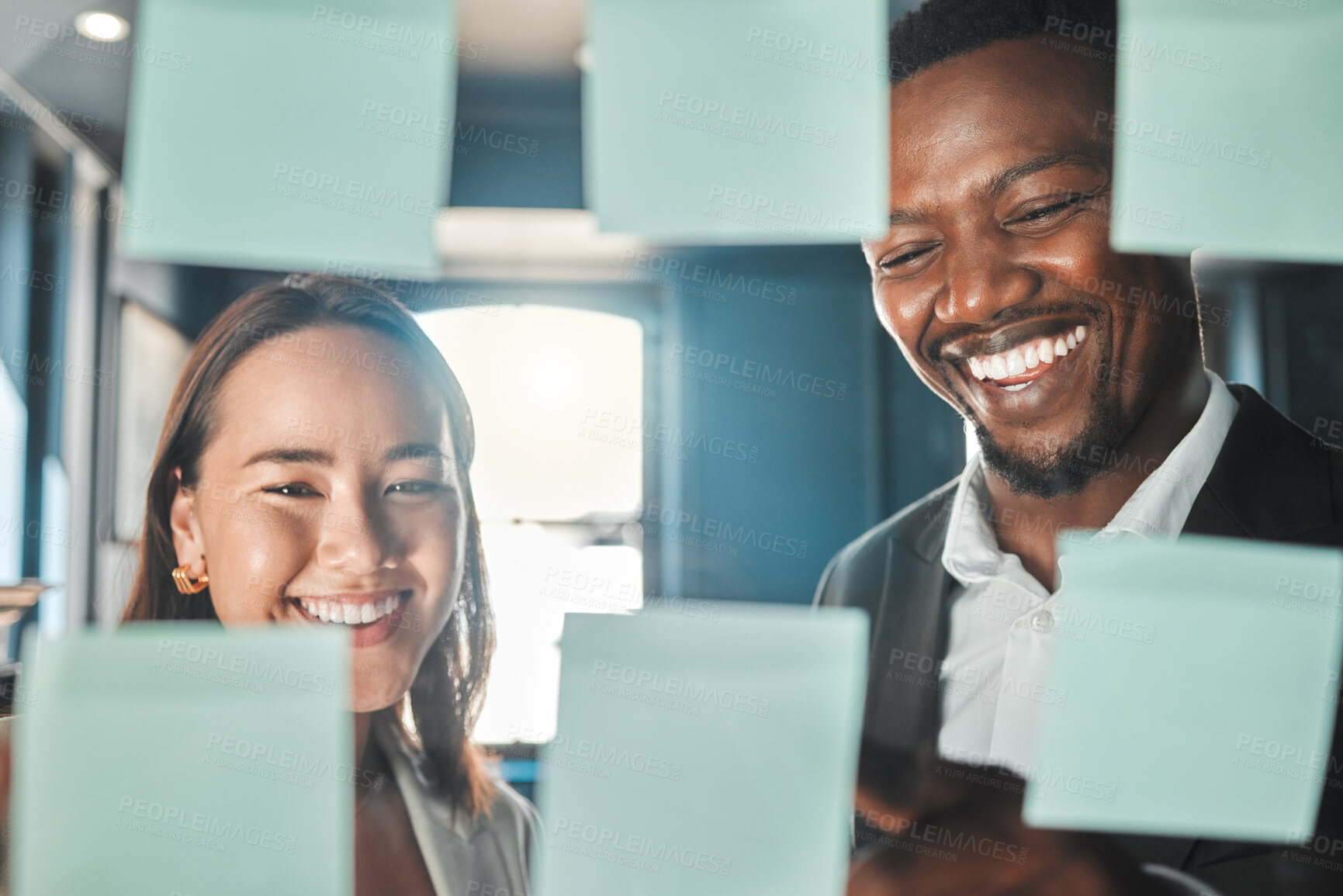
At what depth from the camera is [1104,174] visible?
558mm

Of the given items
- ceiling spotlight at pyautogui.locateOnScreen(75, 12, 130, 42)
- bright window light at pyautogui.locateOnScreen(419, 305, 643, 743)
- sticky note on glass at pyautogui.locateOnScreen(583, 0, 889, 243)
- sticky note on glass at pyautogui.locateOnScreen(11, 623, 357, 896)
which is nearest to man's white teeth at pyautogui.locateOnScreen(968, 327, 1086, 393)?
sticky note on glass at pyautogui.locateOnScreen(583, 0, 889, 243)

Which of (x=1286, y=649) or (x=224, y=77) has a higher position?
(x=224, y=77)

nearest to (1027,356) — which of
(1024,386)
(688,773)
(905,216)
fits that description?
(1024,386)

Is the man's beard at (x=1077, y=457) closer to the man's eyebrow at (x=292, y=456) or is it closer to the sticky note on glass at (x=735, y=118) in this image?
the sticky note on glass at (x=735, y=118)

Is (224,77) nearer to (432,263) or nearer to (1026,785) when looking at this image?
(432,263)

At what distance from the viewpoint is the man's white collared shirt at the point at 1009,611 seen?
556 mm

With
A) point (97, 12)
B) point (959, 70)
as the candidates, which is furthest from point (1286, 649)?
point (97, 12)

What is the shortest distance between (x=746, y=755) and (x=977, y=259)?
343mm

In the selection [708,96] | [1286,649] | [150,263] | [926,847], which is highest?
[708,96]

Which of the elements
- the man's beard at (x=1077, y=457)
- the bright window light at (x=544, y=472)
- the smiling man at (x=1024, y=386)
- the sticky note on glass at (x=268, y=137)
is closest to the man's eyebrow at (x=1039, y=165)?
the smiling man at (x=1024, y=386)

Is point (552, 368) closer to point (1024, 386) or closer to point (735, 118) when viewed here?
point (735, 118)

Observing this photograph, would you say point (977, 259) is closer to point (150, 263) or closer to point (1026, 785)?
point (1026, 785)

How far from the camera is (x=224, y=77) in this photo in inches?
20.6

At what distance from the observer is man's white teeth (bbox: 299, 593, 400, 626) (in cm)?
53
